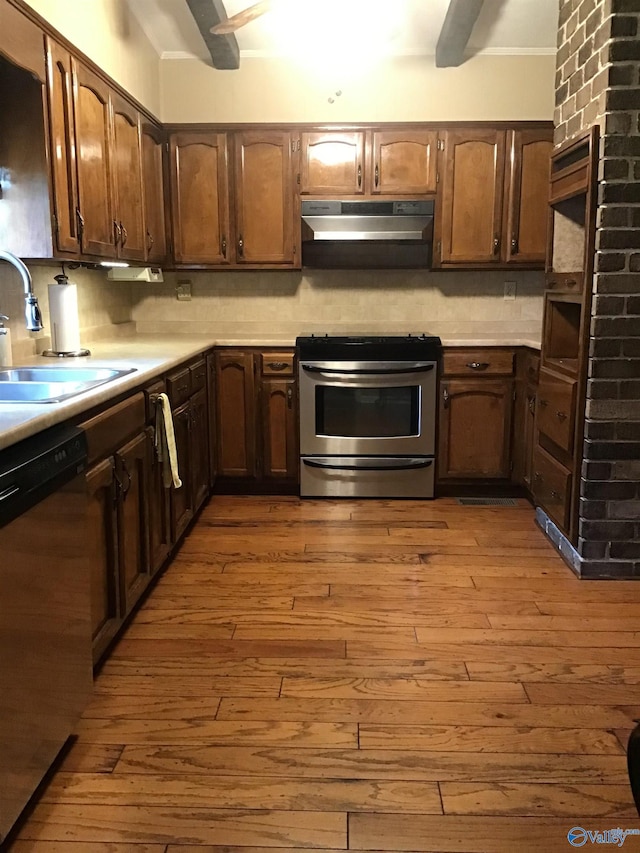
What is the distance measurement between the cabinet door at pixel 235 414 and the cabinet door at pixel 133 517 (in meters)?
1.50

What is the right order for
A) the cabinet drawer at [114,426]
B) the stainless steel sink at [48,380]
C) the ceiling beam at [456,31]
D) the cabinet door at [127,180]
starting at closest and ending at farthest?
the cabinet drawer at [114,426], the stainless steel sink at [48,380], the cabinet door at [127,180], the ceiling beam at [456,31]

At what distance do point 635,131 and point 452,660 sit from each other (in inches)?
83.3

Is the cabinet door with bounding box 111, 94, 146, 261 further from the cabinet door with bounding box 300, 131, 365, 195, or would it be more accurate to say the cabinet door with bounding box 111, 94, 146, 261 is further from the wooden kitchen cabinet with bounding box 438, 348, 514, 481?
the wooden kitchen cabinet with bounding box 438, 348, 514, 481

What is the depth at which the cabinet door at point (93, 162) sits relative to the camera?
9.36 ft

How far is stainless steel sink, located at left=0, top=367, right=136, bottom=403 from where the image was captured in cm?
240

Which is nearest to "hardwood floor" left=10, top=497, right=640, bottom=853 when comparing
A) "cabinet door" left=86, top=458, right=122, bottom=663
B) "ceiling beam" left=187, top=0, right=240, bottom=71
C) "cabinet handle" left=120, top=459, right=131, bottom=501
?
"cabinet door" left=86, top=458, right=122, bottom=663

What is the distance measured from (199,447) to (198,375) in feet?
1.23

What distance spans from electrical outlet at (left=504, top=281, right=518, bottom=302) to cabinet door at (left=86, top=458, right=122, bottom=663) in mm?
3128

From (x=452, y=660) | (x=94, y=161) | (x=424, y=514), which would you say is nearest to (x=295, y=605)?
(x=452, y=660)

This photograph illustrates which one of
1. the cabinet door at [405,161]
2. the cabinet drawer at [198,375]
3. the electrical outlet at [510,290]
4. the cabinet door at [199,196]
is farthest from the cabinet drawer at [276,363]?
the electrical outlet at [510,290]

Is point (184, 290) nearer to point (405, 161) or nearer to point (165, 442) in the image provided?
point (405, 161)

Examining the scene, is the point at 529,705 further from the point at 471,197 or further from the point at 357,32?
the point at 357,32

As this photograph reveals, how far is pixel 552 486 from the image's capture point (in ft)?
11.1

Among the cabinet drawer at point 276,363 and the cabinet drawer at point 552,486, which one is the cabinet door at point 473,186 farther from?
the cabinet drawer at point 552,486
